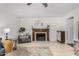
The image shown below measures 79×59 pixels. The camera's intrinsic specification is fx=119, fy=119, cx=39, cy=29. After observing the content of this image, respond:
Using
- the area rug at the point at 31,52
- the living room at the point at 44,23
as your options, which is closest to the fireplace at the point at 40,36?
the living room at the point at 44,23

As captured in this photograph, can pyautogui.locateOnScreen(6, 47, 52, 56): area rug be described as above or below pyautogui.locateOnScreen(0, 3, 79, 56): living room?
below

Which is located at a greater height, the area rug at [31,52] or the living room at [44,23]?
the living room at [44,23]

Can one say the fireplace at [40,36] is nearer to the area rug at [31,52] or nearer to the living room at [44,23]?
the living room at [44,23]

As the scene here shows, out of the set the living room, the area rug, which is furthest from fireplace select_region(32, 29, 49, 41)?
the area rug

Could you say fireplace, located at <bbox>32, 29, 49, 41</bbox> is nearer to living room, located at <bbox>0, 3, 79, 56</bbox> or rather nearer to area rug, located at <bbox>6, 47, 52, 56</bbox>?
living room, located at <bbox>0, 3, 79, 56</bbox>

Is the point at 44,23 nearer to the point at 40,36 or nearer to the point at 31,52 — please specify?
the point at 40,36

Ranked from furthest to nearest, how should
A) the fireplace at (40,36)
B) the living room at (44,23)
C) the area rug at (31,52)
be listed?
1. the fireplace at (40,36)
2. the living room at (44,23)
3. the area rug at (31,52)

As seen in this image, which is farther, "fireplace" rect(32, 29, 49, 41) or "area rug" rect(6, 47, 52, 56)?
"fireplace" rect(32, 29, 49, 41)

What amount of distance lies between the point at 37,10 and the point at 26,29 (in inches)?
16.4

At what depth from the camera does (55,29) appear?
2.24 m

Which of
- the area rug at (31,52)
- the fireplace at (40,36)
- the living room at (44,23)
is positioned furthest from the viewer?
the fireplace at (40,36)

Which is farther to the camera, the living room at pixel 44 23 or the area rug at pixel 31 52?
the living room at pixel 44 23

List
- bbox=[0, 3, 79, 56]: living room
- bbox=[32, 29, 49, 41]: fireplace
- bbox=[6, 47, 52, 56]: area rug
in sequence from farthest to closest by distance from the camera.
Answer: bbox=[32, 29, 49, 41]: fireplace, bbox=[0, 3, 79, 56]: living room, bbox=[6, 47, 52, 56]: area rug

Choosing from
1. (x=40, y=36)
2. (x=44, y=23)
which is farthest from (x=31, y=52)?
(x=44, y=23)
